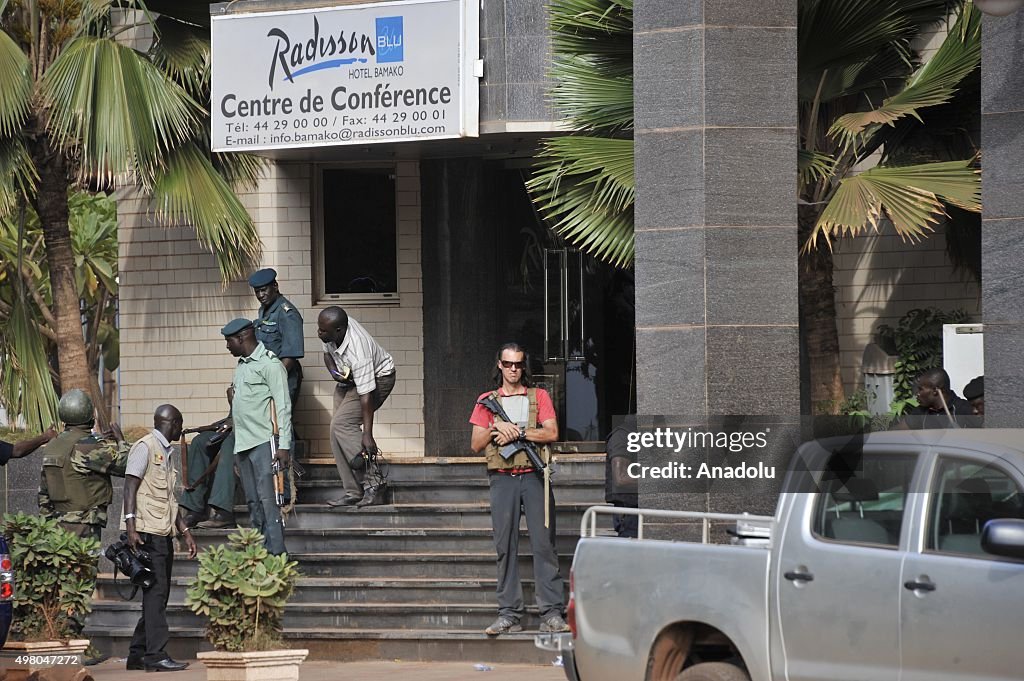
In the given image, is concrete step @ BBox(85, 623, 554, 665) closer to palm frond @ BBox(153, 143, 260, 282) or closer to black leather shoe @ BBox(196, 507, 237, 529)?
black leather shoe @ BBox(196, 507, 237, 529)

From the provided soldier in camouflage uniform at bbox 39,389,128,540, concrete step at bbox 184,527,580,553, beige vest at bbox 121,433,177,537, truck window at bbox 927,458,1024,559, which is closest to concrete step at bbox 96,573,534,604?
concrete step at bbox 184,527,580,553

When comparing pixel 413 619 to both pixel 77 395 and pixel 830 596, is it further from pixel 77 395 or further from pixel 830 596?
pixel 830 596

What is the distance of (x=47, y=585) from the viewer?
11.9 m

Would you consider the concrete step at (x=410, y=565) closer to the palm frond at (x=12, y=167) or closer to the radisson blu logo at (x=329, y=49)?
the radisson blu logo at (x=329, y=49)

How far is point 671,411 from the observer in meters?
11.0

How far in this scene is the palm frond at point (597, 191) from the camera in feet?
42.2

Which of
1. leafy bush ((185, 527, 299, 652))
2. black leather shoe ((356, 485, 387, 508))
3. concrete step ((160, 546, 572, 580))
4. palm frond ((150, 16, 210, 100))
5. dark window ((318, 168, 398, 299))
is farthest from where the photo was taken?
dark window ((318, 168, 398, 299))

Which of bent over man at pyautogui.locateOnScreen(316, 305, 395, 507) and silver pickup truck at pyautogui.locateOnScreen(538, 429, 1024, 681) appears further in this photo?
bent over man at pyautogui.locateOnScreen(316, 305, 395, 507)

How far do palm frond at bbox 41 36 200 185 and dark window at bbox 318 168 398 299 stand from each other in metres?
2.32

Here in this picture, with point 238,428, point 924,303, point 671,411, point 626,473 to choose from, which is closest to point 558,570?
point 626,473

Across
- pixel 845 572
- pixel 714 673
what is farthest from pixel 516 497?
pixel 845 572

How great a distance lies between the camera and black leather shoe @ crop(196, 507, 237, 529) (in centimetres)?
1470

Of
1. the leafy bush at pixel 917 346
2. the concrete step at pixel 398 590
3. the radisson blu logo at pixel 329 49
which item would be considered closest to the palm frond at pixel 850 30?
the leafy bush at pixel 917 346

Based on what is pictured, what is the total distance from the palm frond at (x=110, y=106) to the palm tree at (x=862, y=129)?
565 centimetres
